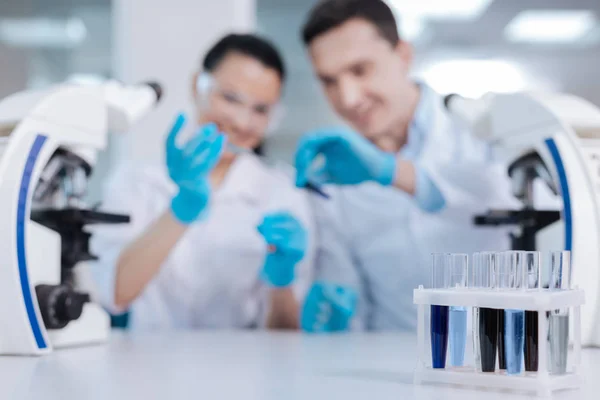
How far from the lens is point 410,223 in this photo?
6.31 ft

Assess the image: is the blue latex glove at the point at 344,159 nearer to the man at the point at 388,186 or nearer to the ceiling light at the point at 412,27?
the man at the point at 388,186

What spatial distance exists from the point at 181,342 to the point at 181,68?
3.24ft

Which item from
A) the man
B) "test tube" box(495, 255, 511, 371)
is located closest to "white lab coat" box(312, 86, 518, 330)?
the man

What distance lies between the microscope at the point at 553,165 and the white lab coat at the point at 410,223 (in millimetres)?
250

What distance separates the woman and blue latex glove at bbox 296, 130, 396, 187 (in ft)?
0.72

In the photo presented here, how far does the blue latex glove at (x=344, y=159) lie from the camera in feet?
5.75

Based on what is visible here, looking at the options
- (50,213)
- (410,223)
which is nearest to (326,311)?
(410,223)

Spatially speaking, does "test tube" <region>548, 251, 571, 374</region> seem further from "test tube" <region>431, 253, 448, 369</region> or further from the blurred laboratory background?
the blurred laboratory background

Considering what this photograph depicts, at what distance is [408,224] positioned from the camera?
193cm

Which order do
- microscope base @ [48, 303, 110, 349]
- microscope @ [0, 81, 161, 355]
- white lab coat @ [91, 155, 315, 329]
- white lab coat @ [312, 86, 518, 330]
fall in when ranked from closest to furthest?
microscope @ [0, 81, 161, 355] < microscope base @ [48, 303, 110, 349] < white lab coat @ [312, 86, 518, 330] < white lab coat @ [91, 155, 315, 329]

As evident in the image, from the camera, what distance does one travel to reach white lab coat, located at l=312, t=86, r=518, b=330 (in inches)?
74.5

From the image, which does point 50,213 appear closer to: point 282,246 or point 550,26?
point 282,246

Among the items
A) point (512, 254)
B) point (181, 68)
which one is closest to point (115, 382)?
point (512, 254)

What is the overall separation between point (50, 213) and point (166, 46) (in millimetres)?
920
